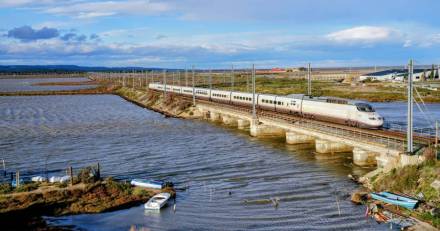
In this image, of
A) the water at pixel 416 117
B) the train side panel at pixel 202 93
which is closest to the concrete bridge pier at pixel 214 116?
the train side panel at pixel 202 93

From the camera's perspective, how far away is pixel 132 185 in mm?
37812

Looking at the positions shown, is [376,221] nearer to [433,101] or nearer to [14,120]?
[14,120]

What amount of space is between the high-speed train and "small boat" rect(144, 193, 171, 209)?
2176cm

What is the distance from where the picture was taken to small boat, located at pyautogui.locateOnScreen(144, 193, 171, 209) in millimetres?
32344

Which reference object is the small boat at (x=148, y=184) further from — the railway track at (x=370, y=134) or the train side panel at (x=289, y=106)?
the train side panel at (x=289, y=106)

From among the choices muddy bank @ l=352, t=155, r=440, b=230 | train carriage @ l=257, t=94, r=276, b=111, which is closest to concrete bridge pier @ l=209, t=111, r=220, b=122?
train carriage @ l=257, t=94, r=276, b=111

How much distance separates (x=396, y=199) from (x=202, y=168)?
64.0ft

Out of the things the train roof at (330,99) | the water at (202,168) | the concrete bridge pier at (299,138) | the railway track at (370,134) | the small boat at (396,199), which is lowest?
the water at (202,168)

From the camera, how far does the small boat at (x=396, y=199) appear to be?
1156 inches

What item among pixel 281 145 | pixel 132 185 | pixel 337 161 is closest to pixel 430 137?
pixel 337 161

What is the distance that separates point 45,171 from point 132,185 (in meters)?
11.5

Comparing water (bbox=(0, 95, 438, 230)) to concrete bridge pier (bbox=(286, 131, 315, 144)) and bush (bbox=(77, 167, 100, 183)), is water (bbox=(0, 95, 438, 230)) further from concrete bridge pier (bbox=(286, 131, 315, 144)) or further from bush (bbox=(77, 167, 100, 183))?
bush (bbox=(77, 167, 100, 183))

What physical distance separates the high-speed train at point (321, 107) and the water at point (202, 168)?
4.06 metres

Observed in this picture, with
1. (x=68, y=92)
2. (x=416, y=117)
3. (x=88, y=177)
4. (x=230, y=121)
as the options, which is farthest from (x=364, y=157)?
(x=68, y=92)
